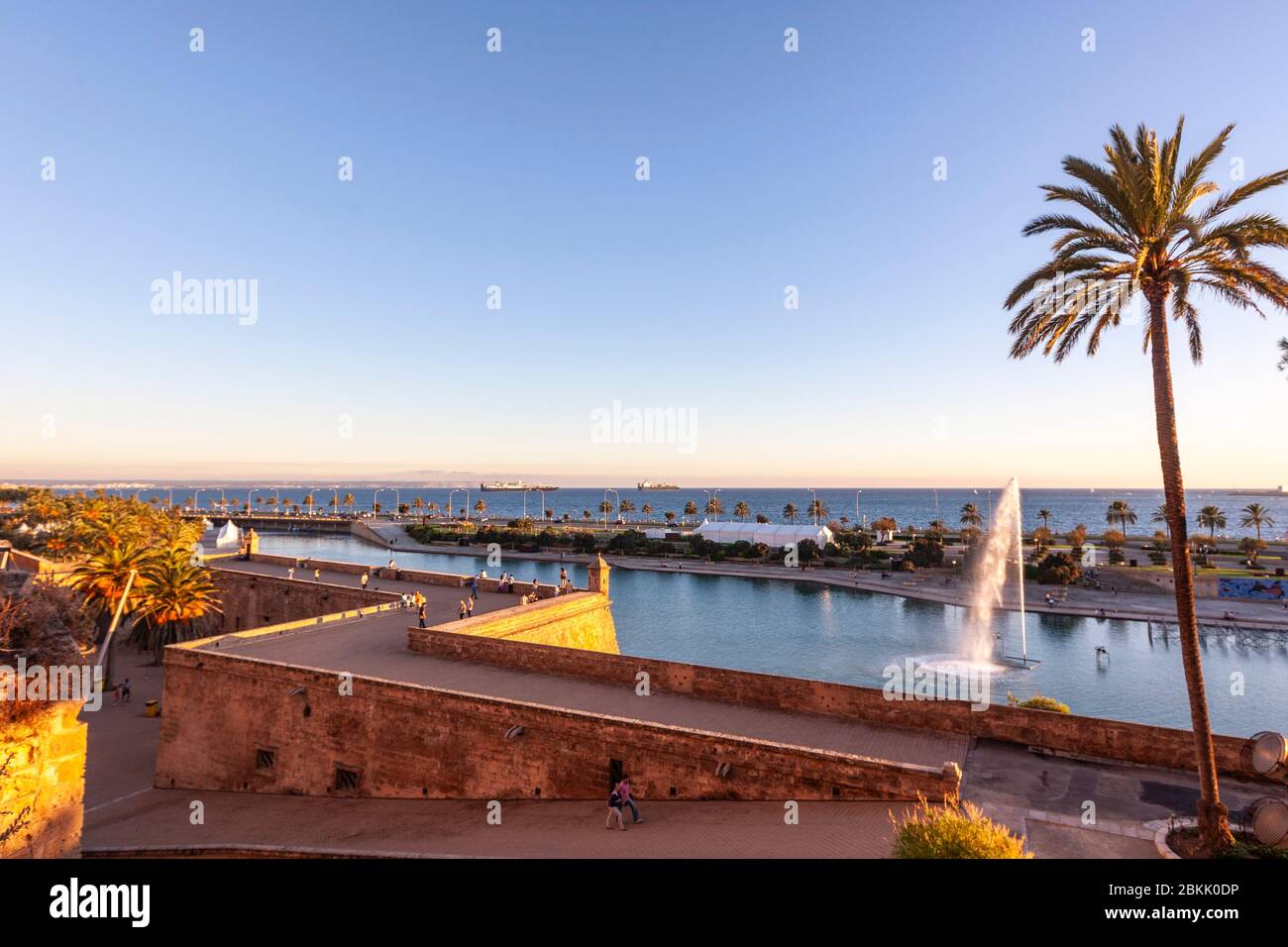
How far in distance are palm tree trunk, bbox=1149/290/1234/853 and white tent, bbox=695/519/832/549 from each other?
229 ft

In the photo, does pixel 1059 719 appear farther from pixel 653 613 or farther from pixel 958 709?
pixel 653 613

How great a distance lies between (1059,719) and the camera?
15.1 metres

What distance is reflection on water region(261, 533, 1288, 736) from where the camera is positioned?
33562mm

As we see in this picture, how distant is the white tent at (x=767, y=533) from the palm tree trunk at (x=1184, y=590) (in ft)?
229

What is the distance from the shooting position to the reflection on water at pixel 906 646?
33.6 m

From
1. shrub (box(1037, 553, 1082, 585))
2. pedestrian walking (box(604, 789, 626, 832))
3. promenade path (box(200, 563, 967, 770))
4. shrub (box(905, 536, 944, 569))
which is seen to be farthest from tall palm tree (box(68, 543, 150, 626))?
shrub (box(1037, 553, 1082, 585))

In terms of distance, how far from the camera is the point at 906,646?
148 feet

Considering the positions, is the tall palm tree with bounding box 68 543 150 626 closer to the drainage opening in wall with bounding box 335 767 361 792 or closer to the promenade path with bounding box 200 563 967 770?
the promenade path with bounding box 200 563 967 770

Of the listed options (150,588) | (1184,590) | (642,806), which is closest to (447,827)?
(642,806)

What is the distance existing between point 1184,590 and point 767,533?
72.3 m

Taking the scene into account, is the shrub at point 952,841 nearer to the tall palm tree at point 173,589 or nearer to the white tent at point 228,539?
the tall palm tree at point 173,589

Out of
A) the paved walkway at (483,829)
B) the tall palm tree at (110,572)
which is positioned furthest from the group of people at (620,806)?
the tall palm tree at (110,572)

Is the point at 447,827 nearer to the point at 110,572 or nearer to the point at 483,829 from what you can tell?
the point at 483,829
